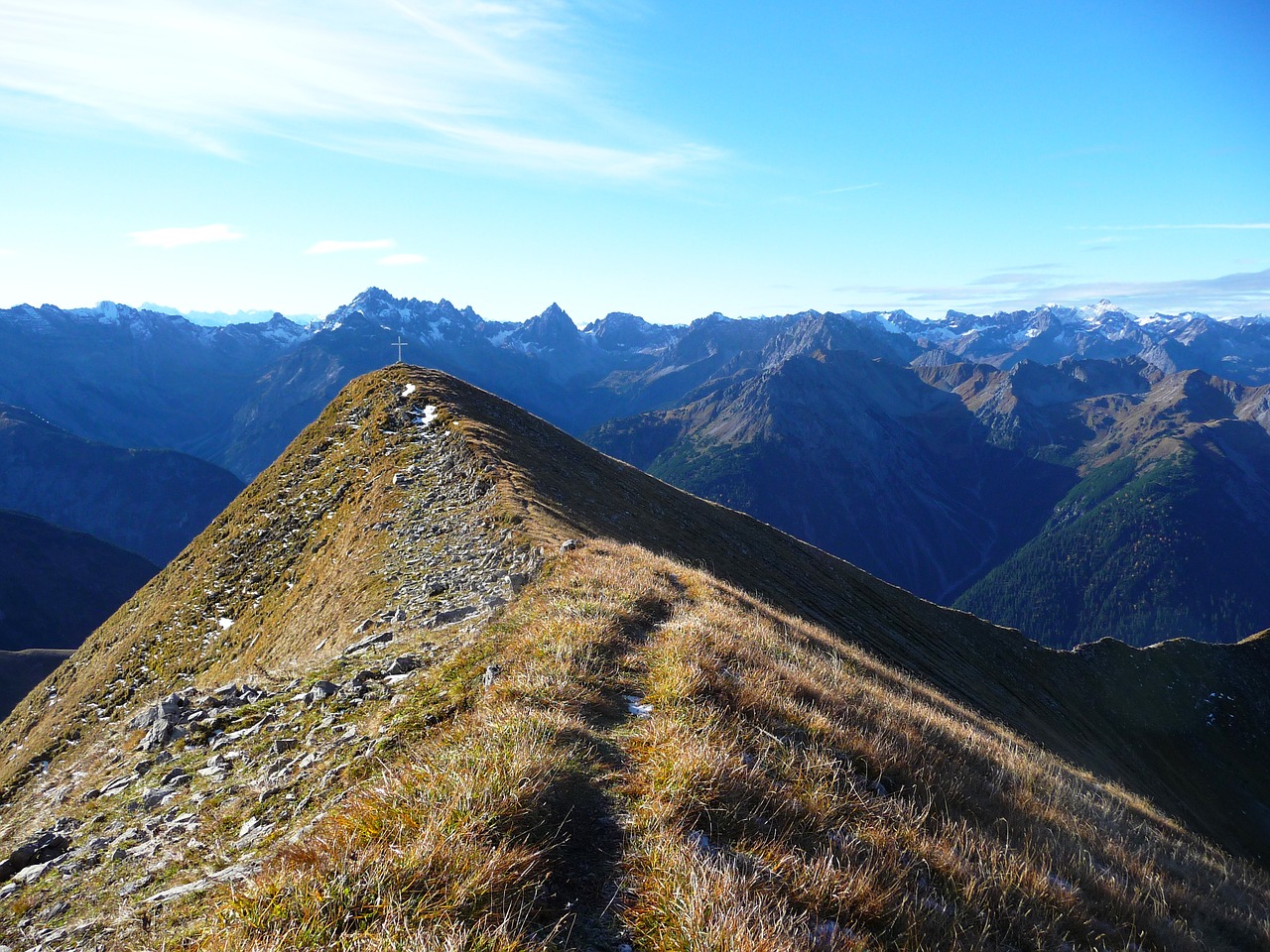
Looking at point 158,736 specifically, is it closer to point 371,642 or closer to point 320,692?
point 371,642

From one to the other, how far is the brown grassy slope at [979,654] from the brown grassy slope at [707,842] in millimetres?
12915

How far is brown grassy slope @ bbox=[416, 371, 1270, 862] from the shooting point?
35.2m

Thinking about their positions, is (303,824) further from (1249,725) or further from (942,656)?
(1249,725)

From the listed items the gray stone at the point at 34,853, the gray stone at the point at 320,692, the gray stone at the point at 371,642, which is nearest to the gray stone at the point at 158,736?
the gray stone at the point at 34,853

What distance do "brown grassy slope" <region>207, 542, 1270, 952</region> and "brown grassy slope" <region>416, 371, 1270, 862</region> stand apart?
12.9 m

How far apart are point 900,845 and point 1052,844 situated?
2.49 meters

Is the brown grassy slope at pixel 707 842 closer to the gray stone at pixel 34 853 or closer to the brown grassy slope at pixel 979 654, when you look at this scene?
the gray stone at pixel 34 853

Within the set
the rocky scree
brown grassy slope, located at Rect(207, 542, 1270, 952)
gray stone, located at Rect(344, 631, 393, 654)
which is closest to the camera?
brown grassy slope, located at Rect(207, 542, 1270, 952)

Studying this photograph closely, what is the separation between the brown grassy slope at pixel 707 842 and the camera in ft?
15.3

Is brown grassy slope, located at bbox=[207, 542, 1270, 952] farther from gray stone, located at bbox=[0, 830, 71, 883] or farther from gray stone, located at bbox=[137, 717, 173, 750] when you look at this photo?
gray stone, located at bbox=[137, 717, 173, 750]

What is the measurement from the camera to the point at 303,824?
A: 7.36 m

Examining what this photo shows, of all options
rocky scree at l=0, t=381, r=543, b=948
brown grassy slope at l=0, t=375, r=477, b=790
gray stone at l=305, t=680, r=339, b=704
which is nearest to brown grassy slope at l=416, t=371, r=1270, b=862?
rocky scree at l=0, t=381, r=543, b=948

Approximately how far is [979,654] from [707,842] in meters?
72.4

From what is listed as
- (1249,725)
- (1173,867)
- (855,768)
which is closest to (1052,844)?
(855,768)
